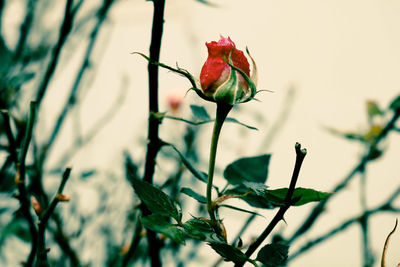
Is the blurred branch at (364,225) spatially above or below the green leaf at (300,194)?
below

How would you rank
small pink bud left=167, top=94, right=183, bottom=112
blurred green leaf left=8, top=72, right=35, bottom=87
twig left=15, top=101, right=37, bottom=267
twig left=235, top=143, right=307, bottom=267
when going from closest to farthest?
twig left=235, top=143, right=307, bottom=267
twig left=15, top=101, right=37, bottom=267
blurred green leaf left=8, top=72, right=35, bottom=87
small pink bud left=167, top=94, right=183, bottom=112

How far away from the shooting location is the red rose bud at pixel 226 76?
25 centimetres

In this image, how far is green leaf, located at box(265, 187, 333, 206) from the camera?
23 centimetres

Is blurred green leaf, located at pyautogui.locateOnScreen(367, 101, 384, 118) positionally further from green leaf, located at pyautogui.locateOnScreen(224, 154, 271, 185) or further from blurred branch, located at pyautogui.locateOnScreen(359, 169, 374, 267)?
green leaf, located at pyautogui.locateOnScreen(224, 154, 271, 185)

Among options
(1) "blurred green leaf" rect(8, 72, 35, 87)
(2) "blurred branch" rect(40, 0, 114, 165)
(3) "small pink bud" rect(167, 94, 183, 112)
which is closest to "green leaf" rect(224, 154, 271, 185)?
(1) "blurred green leaf" rect(8, 72, 35, 87)

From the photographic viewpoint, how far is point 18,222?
17.3 inches

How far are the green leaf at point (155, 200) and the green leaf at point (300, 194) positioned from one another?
0.06 meters

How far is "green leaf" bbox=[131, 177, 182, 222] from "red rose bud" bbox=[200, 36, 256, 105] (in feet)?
0.22

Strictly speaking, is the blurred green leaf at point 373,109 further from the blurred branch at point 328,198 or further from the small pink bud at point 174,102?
the small pink bud at point 174,102

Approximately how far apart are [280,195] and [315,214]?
0.33 meters

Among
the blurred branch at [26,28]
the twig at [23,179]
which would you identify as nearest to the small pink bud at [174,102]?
the blurred branch at [26,28]

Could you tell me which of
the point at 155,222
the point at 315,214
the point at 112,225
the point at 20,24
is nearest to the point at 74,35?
the point at 20,24

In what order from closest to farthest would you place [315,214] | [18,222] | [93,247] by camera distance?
1. [18,222]
2. [315,214]
3. [93,247]

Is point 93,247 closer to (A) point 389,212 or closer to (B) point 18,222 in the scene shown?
(B) point 18,222
